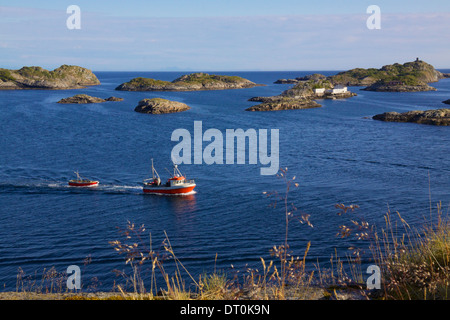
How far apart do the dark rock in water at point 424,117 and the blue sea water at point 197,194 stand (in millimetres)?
7006

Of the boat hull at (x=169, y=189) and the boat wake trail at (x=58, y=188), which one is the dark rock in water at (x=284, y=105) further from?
the boat wake trail at (x=58, y=188)

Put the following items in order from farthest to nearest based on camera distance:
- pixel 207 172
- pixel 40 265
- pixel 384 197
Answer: pixel 207 172 → pixel 384 197 → pixel 40 265

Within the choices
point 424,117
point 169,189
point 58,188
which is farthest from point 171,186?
point 424,117

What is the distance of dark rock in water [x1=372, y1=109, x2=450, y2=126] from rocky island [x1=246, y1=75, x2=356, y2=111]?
3621cm

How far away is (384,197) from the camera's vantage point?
40.2 m

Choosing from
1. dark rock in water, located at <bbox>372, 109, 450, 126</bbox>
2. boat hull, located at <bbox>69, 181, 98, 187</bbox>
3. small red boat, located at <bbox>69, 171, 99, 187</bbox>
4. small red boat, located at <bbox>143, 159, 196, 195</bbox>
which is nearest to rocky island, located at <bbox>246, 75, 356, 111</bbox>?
dark rock in water, located at <bbox>372, 109, 450, 126</bbox>

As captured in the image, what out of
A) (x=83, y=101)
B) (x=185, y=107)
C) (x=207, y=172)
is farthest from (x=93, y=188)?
(x=83, y=101)

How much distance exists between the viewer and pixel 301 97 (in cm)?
15600

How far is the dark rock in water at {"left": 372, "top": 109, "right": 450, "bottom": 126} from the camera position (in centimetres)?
9553

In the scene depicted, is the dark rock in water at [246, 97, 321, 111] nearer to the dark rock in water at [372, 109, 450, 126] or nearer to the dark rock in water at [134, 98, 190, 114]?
the dark rock in water at [134, 98, 190, 114]

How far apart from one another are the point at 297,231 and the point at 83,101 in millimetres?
136446

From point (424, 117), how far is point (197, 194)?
79.0 m

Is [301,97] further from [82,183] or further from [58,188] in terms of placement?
[58,188]
